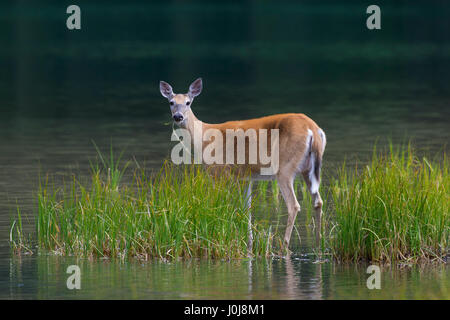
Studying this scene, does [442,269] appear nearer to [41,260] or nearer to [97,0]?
[41,260]

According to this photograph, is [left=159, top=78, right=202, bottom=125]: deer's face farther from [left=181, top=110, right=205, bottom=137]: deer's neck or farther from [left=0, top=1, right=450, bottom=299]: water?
[left=0, top=1, right=450, bottom=299]: water

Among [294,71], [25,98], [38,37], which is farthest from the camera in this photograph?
[38,37]

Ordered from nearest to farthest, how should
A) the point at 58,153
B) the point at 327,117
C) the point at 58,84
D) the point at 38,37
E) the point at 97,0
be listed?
the point at 58,153, the point at 327,117, the point at 58,84, the point at 38,37, the point at 97,0

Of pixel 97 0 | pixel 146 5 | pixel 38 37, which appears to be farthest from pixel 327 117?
pixel 97 0

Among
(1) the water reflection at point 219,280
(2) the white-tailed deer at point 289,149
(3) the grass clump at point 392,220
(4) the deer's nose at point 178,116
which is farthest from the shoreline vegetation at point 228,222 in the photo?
(4) the deer's nose at point 178,116

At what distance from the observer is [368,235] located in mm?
12492

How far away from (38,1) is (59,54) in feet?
210

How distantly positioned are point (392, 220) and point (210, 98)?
2925 centimetres

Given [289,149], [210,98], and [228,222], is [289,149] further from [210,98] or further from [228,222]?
[210,98]

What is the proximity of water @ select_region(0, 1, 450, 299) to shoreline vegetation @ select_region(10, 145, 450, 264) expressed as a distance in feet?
1.05

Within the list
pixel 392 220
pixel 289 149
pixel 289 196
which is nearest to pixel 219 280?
pixel 392 220

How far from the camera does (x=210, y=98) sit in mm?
41469

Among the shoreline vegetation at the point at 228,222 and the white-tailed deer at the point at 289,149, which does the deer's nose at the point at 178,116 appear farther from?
the shoreline vegetation at the point at 228,222

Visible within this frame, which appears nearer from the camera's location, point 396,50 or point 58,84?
point 58,84
